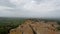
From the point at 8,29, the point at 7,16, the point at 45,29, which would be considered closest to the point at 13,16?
the point at 7,16

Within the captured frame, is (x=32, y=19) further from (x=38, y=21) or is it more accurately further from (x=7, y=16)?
(x=7, y=16)

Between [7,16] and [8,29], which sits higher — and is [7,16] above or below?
above

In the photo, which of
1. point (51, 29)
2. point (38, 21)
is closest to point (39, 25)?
point (38, 21)

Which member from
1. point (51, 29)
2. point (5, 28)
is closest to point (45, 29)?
point (51, 29)

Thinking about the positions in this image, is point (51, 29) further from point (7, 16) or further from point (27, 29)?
point (7, 16)

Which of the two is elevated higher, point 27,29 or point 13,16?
point 13,16

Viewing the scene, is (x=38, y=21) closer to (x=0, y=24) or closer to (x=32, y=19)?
(x=32, y=19)

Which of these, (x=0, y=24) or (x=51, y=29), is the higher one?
(x=0, y=24)

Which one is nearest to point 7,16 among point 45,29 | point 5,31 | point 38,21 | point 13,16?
point 13,16
